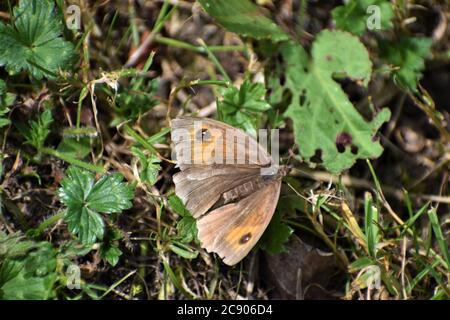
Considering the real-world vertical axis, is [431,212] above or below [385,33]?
below

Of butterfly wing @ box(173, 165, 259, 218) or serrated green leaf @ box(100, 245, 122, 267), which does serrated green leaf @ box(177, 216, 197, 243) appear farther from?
serrated green leaf @ box(100, 245, 122, 267)

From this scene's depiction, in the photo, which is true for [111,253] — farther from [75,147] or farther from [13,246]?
[75,147]

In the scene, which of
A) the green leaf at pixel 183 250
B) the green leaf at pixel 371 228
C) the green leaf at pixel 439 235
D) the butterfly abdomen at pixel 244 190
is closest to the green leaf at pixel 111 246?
the green leaf at pixel 183 250

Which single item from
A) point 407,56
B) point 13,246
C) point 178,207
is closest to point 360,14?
point 407,56

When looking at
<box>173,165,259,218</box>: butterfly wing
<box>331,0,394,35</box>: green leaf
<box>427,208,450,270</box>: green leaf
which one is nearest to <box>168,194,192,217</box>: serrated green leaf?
<box>173,165,259,218</box>: butterfly wing

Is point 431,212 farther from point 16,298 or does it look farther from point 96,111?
point 16,298
